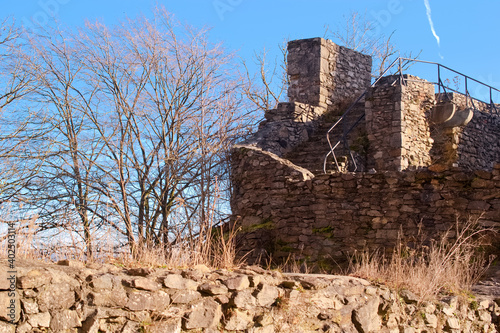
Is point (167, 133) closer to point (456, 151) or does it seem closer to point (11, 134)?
point (11, 134)

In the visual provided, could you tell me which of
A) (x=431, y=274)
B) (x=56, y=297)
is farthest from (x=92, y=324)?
(x=431, y=274)

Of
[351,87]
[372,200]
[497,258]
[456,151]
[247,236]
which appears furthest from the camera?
[351,87]

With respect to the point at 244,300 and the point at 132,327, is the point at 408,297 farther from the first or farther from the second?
the point at 132,327

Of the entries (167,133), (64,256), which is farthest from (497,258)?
(167,133)

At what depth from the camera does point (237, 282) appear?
15.1 feet

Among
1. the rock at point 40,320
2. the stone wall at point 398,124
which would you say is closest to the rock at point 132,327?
the rock at point 40,320

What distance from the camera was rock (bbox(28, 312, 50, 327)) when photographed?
11.1ft

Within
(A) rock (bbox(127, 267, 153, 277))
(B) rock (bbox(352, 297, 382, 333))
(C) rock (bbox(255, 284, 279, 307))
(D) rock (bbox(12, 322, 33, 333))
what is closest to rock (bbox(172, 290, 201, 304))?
(A) rock (bbox(127, 267, 153, 277))

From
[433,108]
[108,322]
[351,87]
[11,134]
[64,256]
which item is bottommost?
[108,322]

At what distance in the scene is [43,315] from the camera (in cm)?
343

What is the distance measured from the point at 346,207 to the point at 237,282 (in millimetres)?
5252

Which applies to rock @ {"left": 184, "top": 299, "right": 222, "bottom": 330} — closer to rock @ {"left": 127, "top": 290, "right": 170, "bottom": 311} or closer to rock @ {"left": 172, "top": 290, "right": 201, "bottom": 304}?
rock @ {"left": 172, "top": 290, "right": 201, "bottom": 304}

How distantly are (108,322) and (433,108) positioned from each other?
1123 centimetres

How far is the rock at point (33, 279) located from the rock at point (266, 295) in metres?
1.82
